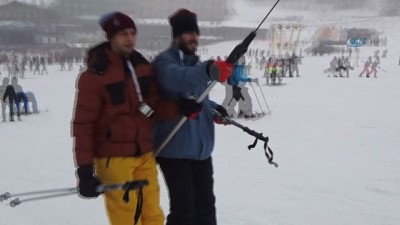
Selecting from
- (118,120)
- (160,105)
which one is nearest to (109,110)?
(118,120)

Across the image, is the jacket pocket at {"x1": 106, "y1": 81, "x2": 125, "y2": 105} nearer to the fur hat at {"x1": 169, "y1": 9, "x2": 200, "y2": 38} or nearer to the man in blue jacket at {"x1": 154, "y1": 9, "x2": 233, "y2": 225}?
the man in blue jacket at {"x1": 154, "y1": 9, "x2": 233, "y2": 225}

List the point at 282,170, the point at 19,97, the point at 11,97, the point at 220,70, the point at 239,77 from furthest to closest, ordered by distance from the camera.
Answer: the point at 19,97
the point at 11,97
the point at 239,77
the point at 282,170
the point at 220,70

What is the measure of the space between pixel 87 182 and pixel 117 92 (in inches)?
16.4

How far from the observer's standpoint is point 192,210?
2.52m

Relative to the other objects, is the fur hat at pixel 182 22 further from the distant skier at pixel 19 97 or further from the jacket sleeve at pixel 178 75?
the distant skier at pixel 19 97

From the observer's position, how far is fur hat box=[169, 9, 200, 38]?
247 cm

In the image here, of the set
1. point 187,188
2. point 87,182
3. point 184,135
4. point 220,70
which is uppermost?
point 220,70

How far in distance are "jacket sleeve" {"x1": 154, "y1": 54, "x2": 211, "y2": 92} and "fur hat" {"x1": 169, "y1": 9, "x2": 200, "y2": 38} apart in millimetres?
157

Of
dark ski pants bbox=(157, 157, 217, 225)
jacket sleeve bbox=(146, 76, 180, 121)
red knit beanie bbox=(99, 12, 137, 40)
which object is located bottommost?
dark ski pants bbox=(157, 157, 217, 225)

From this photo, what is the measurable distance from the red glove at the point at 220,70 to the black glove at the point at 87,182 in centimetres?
68

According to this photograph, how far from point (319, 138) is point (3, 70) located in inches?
993

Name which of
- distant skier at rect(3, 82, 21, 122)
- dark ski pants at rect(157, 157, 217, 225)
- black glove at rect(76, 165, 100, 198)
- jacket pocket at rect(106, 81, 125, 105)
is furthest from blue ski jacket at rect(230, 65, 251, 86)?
black glove at rect(76, 165, 100, 198)

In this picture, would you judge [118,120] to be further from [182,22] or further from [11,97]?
[11,97]

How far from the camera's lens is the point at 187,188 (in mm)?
2496
